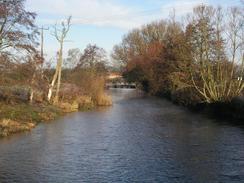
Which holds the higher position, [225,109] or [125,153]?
[225,109]

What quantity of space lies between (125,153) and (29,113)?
13.9m

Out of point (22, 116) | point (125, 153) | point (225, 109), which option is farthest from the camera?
point (225, 109)

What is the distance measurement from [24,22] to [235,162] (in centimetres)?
1655

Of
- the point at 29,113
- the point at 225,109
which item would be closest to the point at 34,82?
the point at 29,113

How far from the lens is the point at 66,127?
28.9m

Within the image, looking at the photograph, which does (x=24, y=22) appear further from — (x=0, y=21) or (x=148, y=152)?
(x=148, y=152)

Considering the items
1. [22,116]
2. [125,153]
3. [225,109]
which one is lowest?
[125,153]

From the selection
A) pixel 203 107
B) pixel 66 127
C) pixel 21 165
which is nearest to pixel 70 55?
pixel 203 107

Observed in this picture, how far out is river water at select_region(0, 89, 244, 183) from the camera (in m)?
15.2

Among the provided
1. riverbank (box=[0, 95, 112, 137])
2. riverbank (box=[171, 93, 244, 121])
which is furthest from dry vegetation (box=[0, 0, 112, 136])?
riverbank (box=[171, 93, 244, 121])

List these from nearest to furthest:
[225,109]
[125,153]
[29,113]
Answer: [125,153], [29,113], [225,109]

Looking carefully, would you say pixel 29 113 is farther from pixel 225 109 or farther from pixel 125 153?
pixel 225 109

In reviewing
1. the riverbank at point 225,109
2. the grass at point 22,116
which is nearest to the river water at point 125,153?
the grass at point 22,116

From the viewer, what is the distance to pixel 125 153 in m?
19.6
